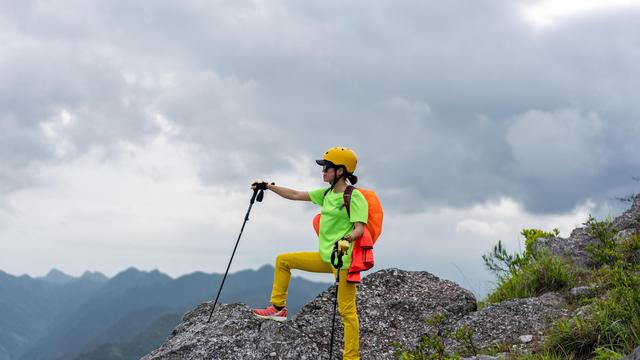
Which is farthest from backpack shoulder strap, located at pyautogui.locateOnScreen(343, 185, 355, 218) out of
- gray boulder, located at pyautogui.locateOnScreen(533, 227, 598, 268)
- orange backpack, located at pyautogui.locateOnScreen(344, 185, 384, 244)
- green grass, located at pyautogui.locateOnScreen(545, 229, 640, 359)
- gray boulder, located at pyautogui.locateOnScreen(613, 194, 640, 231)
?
gray boulder, located at pyautogui.locateOnScreen(613, 194, 640, 231)

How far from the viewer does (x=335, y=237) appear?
966 centimetres

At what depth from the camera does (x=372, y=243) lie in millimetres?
9492

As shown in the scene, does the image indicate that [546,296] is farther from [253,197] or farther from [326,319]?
[253,197]

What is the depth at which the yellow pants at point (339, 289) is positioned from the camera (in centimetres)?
931

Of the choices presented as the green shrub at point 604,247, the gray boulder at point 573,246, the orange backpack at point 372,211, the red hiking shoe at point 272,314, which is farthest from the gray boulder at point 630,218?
the red hiking shoe at point 272,314

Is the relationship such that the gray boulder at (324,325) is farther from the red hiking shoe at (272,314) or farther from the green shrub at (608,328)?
the green shrub at (608,328)

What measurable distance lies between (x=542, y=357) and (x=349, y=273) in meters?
3.03

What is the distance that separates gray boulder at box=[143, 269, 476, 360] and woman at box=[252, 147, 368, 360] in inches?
16.1

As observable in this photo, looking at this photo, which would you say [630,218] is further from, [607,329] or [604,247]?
[607,329]

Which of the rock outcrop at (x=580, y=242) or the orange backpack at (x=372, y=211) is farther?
the rock outcrop at (x=580, y=242)

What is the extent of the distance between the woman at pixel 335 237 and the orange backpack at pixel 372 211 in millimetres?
92

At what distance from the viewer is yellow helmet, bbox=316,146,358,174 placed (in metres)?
9.67

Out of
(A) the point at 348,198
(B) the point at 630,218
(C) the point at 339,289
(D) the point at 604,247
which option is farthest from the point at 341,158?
(B) the point at 630,218

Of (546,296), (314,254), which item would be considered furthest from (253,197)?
(546,296)
